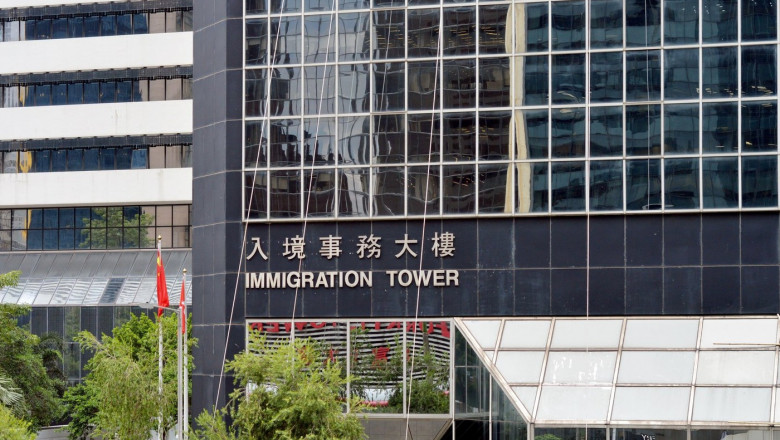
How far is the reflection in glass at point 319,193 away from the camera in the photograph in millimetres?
40594

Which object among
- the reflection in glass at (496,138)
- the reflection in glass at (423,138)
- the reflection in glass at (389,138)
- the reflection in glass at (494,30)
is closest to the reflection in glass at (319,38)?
the reflection in glass at (389,138)

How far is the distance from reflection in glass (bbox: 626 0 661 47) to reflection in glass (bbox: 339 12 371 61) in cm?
803

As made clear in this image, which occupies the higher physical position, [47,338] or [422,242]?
[422,242]

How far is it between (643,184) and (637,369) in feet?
18.3

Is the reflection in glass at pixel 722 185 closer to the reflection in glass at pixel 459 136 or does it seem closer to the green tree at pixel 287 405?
the reflection in glass at pixel 459 136

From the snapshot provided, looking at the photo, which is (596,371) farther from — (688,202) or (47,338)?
(47,338)

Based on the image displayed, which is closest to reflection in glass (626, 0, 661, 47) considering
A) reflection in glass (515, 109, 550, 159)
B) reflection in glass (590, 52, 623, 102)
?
reflection in glass (590, 52, 623, 102)

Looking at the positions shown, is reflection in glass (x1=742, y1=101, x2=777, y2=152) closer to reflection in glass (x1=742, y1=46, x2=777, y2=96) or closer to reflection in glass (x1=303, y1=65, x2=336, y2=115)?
reflection in glass (x1=742, y1=46, x2=777, y2=96)

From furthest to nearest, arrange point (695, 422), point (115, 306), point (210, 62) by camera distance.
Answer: point (115, 306) → point (210, 62) → point (695, 422)

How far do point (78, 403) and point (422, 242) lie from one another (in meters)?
24.6

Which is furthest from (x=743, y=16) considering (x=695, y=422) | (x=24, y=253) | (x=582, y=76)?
(x=24, y=253)

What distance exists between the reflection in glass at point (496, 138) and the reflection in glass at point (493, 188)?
1.12 feet

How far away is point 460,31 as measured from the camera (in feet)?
132

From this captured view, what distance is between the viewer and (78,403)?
5809cm
